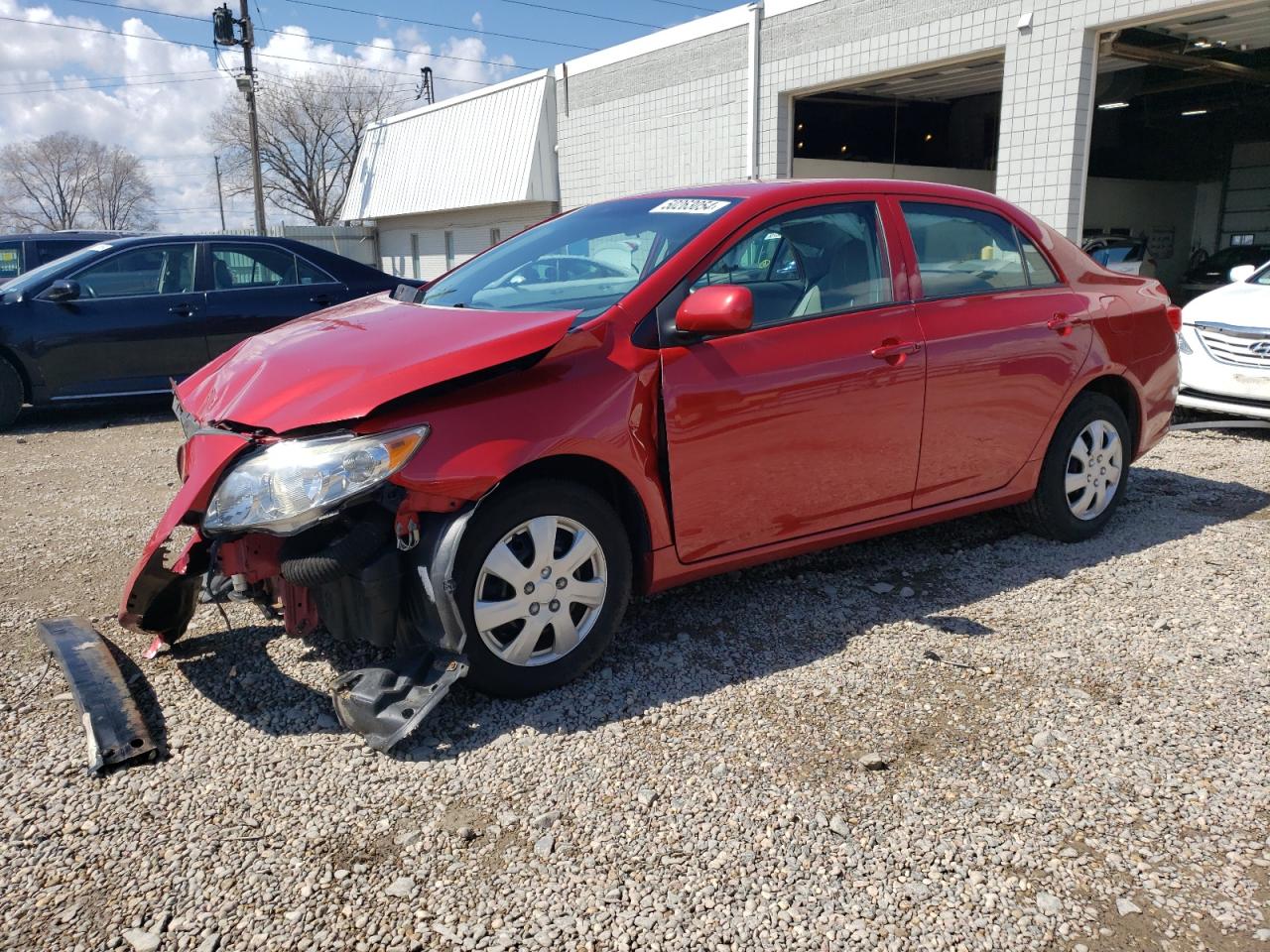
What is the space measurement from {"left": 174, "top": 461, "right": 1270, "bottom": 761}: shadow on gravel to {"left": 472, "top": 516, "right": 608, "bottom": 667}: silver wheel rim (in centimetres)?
21

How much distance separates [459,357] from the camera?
300cm

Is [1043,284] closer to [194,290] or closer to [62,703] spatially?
[62,703]

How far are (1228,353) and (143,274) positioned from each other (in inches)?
357

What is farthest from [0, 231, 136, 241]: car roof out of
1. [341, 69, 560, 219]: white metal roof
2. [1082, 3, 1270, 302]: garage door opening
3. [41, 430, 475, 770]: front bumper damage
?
[1082, 3, 1270, 302]: garage door opening

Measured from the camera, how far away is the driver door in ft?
11.4

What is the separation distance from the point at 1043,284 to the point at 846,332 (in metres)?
1.40

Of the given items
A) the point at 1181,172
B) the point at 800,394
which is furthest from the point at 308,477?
the point at 1181,172

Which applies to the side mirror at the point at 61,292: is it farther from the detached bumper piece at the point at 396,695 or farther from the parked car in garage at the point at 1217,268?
the parked car in garage at the point at 1217,268

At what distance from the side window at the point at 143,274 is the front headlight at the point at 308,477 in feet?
21.7

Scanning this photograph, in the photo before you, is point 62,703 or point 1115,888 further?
point 62,703

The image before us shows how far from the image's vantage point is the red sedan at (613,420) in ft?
9.66

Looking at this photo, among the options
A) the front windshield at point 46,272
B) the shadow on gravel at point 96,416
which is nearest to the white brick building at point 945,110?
the shadow on gravel at point 96,416

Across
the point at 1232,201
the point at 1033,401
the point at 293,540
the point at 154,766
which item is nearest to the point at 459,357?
the point at 293,540

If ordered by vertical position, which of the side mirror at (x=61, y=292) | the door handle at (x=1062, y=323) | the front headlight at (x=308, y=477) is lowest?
the front headlight at (x=308, y=477)
